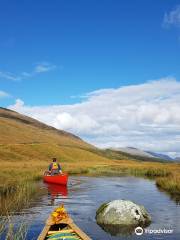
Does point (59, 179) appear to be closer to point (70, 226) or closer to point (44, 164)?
point (70, 226)

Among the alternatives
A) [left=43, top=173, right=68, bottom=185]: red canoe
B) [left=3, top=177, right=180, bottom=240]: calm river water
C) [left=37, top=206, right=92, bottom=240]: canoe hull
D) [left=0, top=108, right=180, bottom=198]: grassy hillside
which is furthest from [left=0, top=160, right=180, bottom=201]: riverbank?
[left=37, top=206, right=92, bottom=240]: canoe hull

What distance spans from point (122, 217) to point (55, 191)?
17.2 metres

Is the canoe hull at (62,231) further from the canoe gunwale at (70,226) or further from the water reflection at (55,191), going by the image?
the water reflection at (55,191)

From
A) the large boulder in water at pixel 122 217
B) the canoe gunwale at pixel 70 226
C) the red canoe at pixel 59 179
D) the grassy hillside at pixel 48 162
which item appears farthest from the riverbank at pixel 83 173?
the canoe gunwale at pixel 70 226

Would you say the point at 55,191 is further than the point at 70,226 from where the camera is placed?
Yes

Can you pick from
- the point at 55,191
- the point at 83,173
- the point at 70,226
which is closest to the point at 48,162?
the point at 83,173

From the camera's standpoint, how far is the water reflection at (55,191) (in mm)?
33128

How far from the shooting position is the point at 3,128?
572 feet

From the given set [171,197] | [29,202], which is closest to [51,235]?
[29,202]

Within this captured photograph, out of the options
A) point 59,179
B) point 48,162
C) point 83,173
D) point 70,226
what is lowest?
point 70,226

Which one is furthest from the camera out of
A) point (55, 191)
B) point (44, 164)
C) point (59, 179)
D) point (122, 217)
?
point (44, 164)

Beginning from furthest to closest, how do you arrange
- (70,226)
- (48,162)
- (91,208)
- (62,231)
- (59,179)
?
(48,162) → (59,179) → (91,208) → (70,226) → (62,231)

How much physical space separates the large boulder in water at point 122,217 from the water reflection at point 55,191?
325 inches

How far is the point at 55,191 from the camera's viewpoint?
3734 cm
